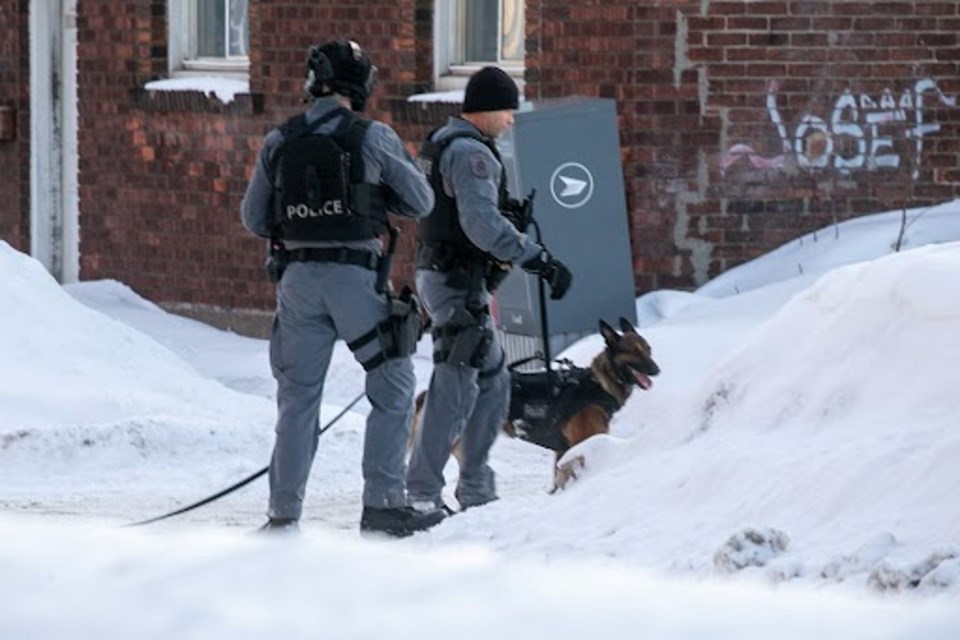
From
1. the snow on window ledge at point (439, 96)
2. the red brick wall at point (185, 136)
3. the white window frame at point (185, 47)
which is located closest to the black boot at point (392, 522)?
the snow on window ledge at point (439, 96)

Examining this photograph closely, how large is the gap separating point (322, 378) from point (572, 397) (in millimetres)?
→ 1594

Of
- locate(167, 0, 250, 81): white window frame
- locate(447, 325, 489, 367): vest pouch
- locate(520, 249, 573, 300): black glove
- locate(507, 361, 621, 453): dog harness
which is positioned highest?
locate(167, 0, 250, 81): white window frame

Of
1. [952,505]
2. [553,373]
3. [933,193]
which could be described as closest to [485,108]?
[553,373]

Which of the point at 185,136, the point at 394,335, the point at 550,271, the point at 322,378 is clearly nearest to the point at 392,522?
the point at 322,378

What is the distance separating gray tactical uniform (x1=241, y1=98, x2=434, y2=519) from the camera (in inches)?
314

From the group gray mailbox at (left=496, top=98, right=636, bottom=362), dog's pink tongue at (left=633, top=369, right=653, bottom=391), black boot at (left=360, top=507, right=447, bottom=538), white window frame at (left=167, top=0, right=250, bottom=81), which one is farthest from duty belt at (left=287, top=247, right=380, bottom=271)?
white window frame at (left=167, top=0, right=250, bottom=81)

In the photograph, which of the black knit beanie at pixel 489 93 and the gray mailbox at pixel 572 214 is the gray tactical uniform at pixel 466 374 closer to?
the black knit beanie at pixel 489 93

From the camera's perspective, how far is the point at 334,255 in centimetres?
797

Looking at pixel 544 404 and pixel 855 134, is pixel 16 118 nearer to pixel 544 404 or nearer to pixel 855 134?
pixel 855 134

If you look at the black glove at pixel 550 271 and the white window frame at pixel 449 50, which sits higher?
the white window frame at pixel 449 50

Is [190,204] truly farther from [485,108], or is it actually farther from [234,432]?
[485,108]

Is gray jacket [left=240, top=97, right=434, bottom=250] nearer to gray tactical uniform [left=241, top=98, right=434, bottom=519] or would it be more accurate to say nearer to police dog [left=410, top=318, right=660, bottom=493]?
gray tactical uniform [left=241, top=98, right=434, bottom=519]

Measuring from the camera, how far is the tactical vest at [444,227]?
27.9 ft

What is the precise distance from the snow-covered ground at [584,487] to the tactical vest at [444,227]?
817 mm
